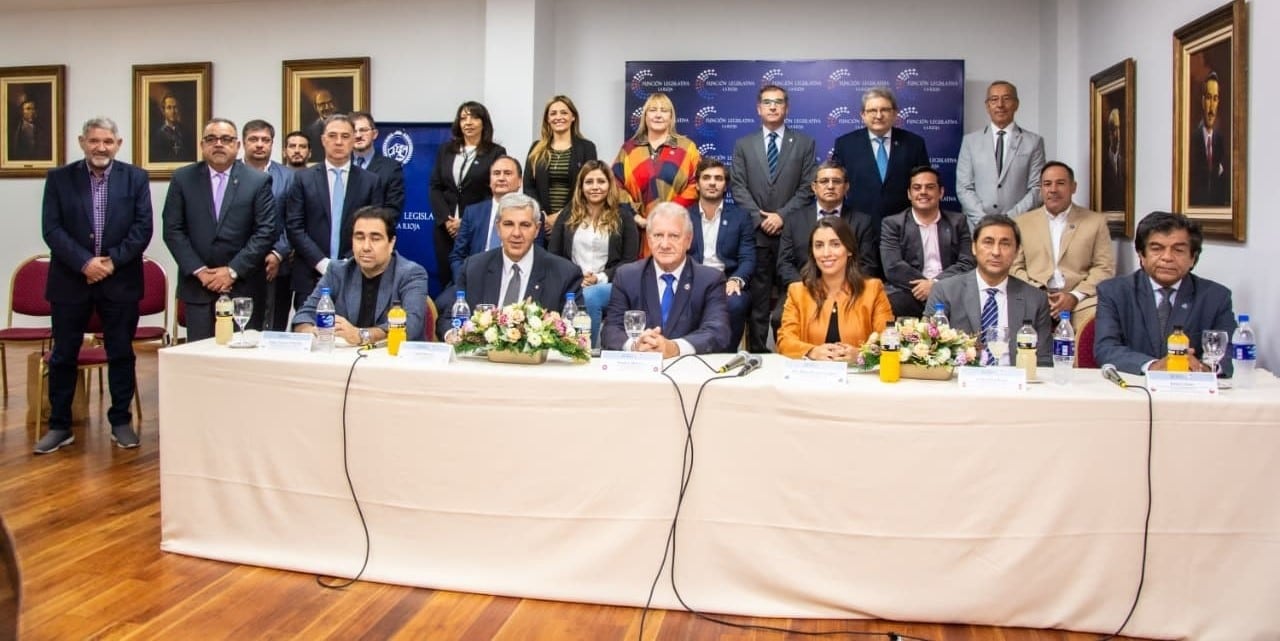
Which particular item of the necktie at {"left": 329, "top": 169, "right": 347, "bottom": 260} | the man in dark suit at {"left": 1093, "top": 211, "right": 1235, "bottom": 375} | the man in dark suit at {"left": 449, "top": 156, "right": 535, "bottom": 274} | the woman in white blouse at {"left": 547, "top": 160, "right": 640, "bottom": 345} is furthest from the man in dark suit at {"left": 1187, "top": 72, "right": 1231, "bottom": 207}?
the necktie at {"left": 329, "top": 169, "right": 347, "bottom": 260}

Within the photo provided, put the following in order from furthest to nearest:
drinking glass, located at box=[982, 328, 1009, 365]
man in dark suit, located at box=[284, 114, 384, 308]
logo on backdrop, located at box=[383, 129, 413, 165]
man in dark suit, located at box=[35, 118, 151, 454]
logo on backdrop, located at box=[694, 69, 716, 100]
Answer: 1. logo on backdrop, located at box=[383, 129, 413, 165]
2. logo on backdrop, located at box=[694, 69, 716, 100]
3. man in dark suit, located at box=[284, 114, 384, 308]
4. man in dark suit, located at box=[35, 118, 151, 454]
5. drinking glass, located at box=[982, 328, 1009, 365]

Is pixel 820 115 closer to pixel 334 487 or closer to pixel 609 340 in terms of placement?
pixel 609 340

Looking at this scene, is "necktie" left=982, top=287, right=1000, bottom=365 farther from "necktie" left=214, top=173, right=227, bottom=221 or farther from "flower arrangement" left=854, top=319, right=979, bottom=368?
"necktie" left=214, top=173, right=227, bottom=221

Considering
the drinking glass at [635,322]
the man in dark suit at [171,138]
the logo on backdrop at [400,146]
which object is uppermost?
the man in dark suit at [171,138]

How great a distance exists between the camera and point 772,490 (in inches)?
105

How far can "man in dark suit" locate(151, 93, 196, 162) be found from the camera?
312 inches

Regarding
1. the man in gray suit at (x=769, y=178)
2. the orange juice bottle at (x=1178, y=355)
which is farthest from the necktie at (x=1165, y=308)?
the man in gray suit at (x=769, y=178)

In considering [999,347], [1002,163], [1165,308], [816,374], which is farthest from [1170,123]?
[816,374]

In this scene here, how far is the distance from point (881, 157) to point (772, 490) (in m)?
3.13

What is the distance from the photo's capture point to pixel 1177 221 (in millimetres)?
3295

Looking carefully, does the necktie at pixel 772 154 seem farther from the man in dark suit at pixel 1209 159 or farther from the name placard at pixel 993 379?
the name placard at pixel 993 379

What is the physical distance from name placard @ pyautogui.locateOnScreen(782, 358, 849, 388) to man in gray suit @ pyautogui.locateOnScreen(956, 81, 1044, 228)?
3.03 meters

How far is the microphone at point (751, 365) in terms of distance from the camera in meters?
A: 2.84

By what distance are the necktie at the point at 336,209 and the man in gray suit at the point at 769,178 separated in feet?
6.71
